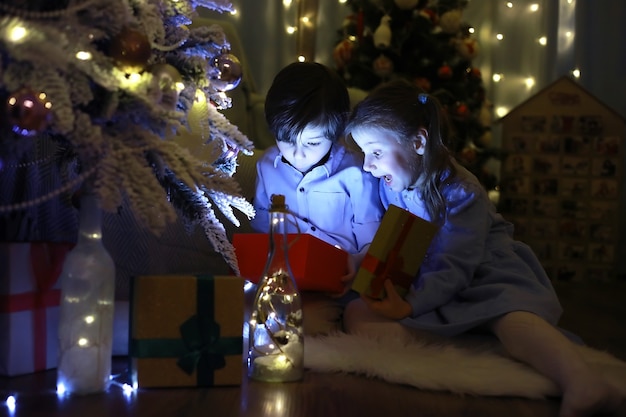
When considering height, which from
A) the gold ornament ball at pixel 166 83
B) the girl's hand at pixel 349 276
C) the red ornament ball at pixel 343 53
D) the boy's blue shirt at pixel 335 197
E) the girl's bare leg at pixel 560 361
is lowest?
the girl's bare leg at pixel 560 361

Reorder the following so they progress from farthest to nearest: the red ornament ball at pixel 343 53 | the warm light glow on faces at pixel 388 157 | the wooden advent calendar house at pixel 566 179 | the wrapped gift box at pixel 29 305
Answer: the wooden advent calendar house at pixel 566 179 < the red ornament ball at pixel 343 53 < the warm light glow on faces at pixel 388 157 < the wrapped gift box at pixel 29 305

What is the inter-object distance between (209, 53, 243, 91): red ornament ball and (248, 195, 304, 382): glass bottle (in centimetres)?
22

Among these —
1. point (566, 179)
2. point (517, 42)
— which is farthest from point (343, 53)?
point (566, 179)

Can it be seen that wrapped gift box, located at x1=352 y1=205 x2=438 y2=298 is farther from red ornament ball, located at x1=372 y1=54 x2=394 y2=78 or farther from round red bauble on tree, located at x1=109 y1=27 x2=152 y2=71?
red ornament ball, located at x1=372 y1=54 x2=394 y2=78

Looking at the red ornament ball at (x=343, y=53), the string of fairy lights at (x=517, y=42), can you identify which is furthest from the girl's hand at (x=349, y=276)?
the string of fairy lights at (x=517, y=42)

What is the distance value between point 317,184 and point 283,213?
51 centimetres

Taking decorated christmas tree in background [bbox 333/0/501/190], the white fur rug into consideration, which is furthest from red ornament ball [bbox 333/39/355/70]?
the white fur rug

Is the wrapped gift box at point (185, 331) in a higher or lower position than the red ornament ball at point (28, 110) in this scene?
lower

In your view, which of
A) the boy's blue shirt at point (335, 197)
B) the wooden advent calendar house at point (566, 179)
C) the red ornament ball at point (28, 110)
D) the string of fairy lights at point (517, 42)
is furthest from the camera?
the string of fairy lights at point (517, 42)

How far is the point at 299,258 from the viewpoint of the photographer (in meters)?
1.43

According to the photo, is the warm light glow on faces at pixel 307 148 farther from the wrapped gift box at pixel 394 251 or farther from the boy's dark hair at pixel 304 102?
the wrapped gift box at pixel 394 251

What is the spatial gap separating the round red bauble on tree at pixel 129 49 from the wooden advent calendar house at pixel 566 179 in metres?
2.84

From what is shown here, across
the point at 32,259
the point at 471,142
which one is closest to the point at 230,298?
the point at 32,259

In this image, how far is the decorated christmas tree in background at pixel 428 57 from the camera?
3.41 m
